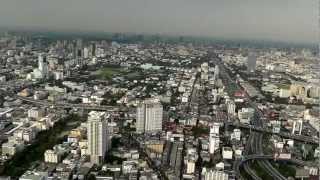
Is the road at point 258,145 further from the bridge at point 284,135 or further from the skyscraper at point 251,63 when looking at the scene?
the skyscraper at point 251,63

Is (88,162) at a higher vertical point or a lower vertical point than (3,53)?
lower

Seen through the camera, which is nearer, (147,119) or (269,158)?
(269,158)

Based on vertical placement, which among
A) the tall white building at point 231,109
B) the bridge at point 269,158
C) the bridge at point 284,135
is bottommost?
the bridge at point 269,158

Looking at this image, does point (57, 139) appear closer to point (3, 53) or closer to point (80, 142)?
Answer: point (80, 142)

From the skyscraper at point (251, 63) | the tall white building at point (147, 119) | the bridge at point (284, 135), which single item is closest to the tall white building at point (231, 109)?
the bridge at point (284, 135)

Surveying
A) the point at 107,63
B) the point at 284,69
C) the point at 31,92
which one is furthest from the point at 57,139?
the point at 284,69

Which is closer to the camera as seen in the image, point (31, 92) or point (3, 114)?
point (3, 114)

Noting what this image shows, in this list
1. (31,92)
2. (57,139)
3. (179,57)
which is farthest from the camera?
(179,57)

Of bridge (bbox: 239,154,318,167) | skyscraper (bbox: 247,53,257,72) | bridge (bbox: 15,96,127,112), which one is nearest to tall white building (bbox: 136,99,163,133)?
bridge (bbox: 15,96,127,112)

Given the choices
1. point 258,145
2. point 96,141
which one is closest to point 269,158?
point 258,145

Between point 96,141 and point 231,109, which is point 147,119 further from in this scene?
point 231,109

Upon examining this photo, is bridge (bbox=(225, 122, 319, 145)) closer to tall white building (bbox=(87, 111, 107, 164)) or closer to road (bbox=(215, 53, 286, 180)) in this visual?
road (bbox=(215, 53, 286, 180))
